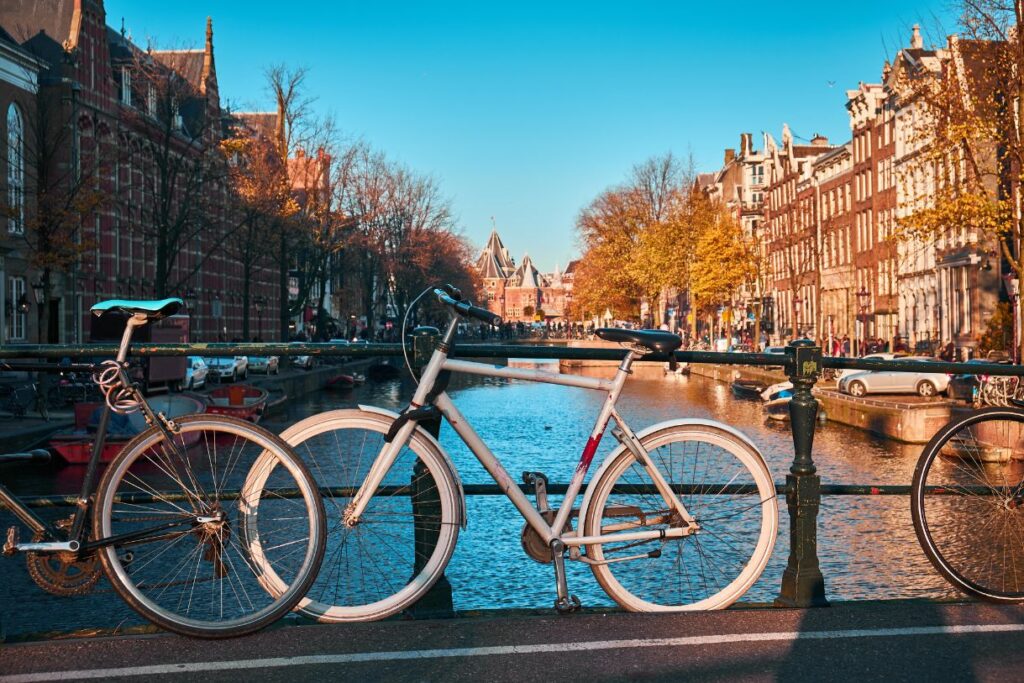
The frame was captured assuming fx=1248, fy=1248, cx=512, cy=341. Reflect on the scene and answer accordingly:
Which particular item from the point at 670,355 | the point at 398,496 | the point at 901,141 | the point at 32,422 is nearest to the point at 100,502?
the point at 398,496

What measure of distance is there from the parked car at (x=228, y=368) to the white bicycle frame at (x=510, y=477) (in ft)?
134

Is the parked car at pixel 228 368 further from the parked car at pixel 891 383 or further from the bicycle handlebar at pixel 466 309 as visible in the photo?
the bicycle handlebar at pixel 466 309

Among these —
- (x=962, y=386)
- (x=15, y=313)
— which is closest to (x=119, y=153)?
(x=15, y=313)

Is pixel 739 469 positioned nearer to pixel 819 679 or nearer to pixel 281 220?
pixel 819 679

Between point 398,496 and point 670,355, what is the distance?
1.28 metres

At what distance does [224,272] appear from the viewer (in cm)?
7869

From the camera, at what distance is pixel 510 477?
495 centimetres

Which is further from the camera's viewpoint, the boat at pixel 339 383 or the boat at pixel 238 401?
the boat at pixel 339 383

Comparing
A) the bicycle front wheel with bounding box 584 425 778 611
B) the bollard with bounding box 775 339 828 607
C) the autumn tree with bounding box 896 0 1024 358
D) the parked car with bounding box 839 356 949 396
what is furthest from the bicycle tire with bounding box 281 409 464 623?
the parked car with bounding box 839 356 949 396

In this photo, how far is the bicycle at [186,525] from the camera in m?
4.52

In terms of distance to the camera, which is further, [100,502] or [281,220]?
[281,220]

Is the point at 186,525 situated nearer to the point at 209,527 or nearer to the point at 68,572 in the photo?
the point at 209,527

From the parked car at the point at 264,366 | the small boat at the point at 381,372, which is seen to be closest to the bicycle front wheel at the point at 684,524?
the parked car at the point at 264,366

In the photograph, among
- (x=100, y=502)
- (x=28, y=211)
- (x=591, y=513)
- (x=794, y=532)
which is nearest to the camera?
(x=100, y=502)
